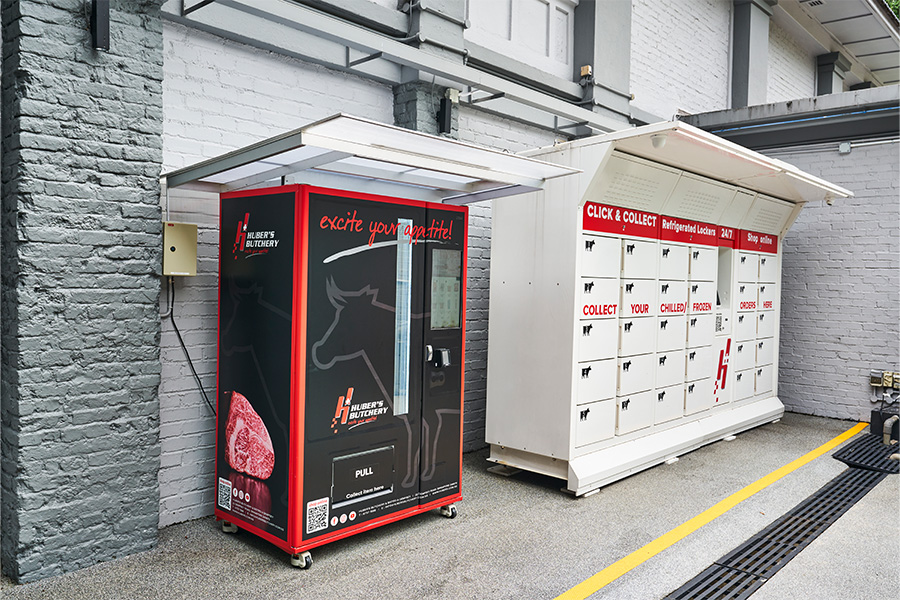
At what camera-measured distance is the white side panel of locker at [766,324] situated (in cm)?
745

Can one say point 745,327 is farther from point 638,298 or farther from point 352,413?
Result: point 352,413

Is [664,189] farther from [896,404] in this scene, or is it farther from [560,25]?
[896,404]

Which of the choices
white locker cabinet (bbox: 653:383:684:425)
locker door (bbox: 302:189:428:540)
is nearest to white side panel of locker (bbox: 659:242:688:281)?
white locker cabinet (bbox: 653:383:684:425)

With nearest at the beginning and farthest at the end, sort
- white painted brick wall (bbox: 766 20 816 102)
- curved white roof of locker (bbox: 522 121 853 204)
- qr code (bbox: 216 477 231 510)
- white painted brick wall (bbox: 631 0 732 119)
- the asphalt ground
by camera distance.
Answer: the asphalt ground, qr code (bbox: 216 477 231 510), curved white roof of locker (bbox: 522 121 853 204), white painted brick wall (bbox: 631 0 732 119), white painted brick wall (bbox: 766 20 816 102)

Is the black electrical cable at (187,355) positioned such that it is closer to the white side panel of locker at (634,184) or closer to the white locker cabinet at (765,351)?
the white side panel of locker at (634,184)

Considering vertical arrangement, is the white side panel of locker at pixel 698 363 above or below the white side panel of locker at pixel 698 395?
above

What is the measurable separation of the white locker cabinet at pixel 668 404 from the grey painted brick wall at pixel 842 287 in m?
3.11

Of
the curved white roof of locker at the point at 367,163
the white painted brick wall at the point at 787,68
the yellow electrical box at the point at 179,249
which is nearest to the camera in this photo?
the curved white roof of locker at the point at 367,163

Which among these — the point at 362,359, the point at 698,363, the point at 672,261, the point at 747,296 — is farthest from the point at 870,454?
the point at 362,359

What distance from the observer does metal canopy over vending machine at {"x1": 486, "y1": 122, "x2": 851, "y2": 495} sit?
491cm

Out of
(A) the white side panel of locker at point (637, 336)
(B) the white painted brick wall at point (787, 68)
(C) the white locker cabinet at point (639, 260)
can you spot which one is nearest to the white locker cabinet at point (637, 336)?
(A) the white side panel of locker at point (637, 336)

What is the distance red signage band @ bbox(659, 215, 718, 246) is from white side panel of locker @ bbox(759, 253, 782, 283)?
4.13 ft

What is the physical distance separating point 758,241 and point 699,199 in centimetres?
175

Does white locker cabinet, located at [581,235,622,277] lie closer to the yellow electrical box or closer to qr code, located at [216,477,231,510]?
the yellow electrical box
